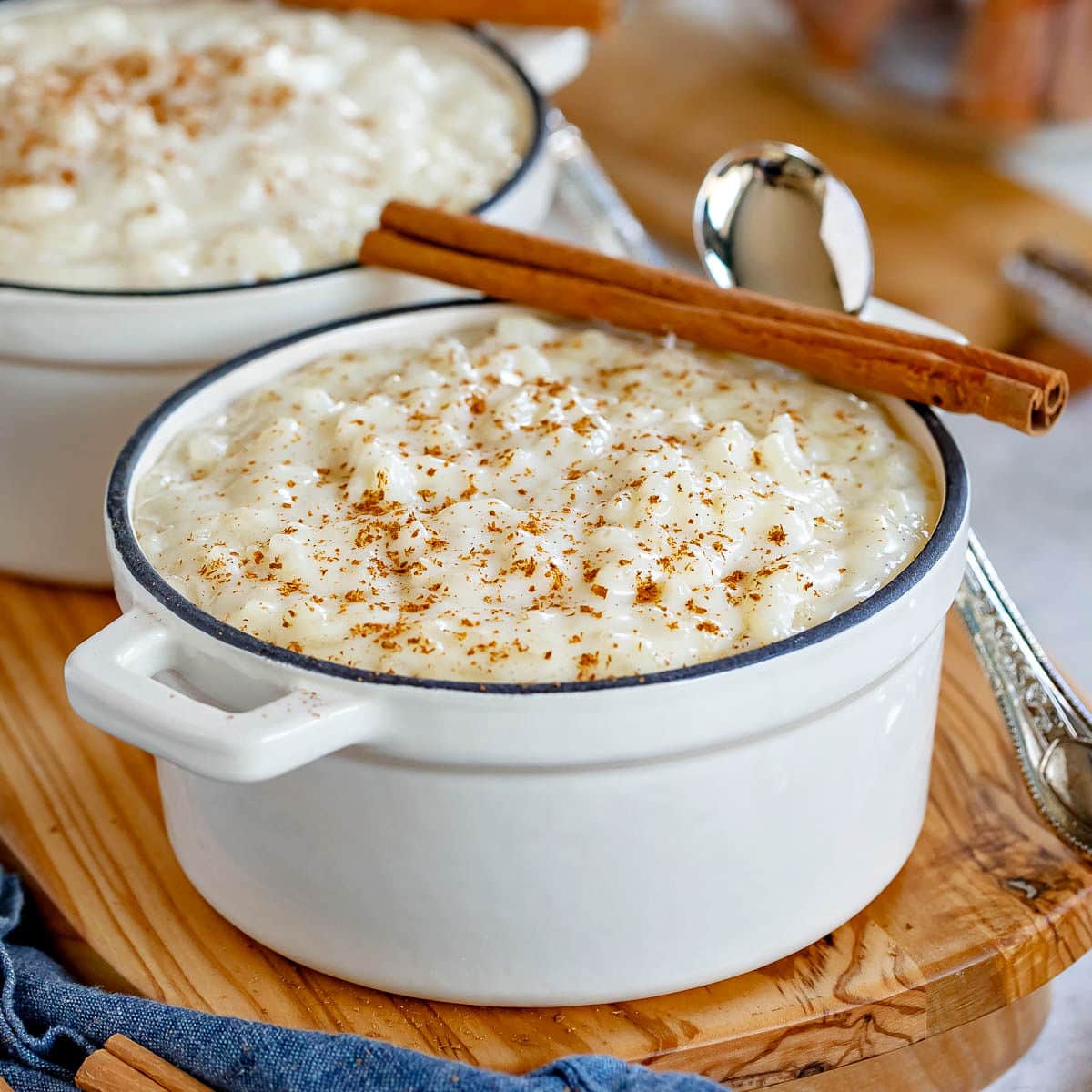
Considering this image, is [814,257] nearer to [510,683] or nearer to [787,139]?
[510,683]

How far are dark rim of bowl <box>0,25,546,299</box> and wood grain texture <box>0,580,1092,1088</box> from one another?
1.31 ft

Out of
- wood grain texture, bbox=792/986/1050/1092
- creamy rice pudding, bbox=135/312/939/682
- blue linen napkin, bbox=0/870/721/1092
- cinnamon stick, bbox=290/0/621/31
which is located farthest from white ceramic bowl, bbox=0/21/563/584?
wood grain texture, bbox=792/986/1050/1092

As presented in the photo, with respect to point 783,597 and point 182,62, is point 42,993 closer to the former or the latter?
point 783,597

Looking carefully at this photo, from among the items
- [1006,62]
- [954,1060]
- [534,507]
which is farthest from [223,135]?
[1006,62]

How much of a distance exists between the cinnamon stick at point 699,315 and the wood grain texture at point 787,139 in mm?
856

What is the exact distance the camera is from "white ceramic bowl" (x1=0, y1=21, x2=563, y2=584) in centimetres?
147

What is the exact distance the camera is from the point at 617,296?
1.45 m

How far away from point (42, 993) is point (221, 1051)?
6.5 inches

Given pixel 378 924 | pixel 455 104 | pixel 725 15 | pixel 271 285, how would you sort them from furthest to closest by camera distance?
pixel 725 15, pixel 455 104, pixel 271 285, pixel 378 924

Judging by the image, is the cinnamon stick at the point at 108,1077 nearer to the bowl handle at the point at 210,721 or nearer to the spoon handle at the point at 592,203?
the bowl handle at the point at 210,721

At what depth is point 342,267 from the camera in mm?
1532

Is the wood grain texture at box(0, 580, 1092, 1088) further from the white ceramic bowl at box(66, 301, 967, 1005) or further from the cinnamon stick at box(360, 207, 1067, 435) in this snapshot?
the cinnamon stick at box(360, 207, 1067, 435)

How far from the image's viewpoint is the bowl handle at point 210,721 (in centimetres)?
98

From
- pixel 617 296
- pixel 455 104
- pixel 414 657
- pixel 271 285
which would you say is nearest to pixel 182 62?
pixel 455 104
